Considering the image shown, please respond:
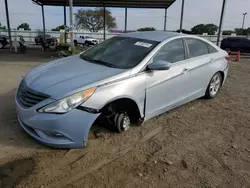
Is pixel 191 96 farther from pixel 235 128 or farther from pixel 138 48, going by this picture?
pixel 138 48

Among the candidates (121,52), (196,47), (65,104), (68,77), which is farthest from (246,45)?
(65,104)

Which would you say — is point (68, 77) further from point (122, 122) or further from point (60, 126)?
point (122, 122)

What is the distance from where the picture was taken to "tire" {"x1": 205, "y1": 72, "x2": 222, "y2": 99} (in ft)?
17.1

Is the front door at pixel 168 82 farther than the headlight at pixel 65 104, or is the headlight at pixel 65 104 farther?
the front door at pixel 168 82

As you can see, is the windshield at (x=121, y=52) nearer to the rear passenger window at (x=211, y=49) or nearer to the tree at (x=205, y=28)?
the rear passenger window at (x=211, y=49)

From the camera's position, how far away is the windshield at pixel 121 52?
3684mm

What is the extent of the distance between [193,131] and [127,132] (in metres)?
1.09

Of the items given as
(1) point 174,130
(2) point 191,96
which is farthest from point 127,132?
(2) point 191,96

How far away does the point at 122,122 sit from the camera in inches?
139

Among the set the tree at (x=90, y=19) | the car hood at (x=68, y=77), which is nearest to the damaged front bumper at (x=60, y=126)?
the car hood at (x=68, y=77)

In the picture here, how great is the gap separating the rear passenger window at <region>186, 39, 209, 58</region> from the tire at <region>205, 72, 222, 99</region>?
66 cm

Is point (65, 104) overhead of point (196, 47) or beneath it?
beneath

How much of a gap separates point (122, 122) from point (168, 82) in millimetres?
1042

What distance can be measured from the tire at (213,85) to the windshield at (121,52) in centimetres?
194
